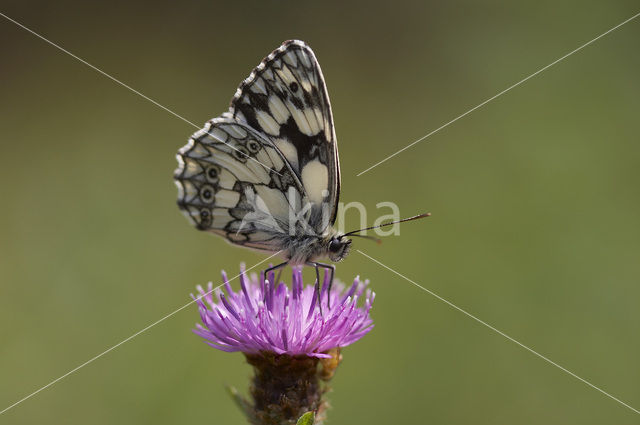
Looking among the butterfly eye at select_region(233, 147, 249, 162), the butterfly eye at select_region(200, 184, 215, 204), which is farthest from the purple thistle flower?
the butterfly eye at select_region(233, 147, 249, 162)

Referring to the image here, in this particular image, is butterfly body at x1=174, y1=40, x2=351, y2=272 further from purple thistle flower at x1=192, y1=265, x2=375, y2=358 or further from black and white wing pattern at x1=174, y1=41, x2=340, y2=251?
purple thistle flower at x1=192, y1=265, x2=375, y2=358

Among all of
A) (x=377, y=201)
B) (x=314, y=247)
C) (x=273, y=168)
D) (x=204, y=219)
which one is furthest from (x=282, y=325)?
(x=377, y=201)

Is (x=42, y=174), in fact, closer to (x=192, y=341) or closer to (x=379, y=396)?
(x=192, y=341)

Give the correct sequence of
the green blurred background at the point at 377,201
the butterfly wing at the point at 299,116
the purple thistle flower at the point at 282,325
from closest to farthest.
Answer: the purple thistle flower at the point at 282,325
the butterfly wing at the point at 299,116
the green blurred background at the point at 377,201

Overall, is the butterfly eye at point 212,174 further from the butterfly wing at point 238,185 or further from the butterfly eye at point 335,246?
the butterfly eye at point 335,246

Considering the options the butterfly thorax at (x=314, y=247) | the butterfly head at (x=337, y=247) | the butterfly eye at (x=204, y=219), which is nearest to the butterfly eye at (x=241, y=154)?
the butterfly eye at (x=204, y=219)

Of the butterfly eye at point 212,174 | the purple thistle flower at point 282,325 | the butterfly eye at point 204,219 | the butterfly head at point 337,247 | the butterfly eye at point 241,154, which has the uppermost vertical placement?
the butterfly eye at point 241,154

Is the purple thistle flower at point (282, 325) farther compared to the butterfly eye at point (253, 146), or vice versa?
the butterfly eye at point (253, 146)
